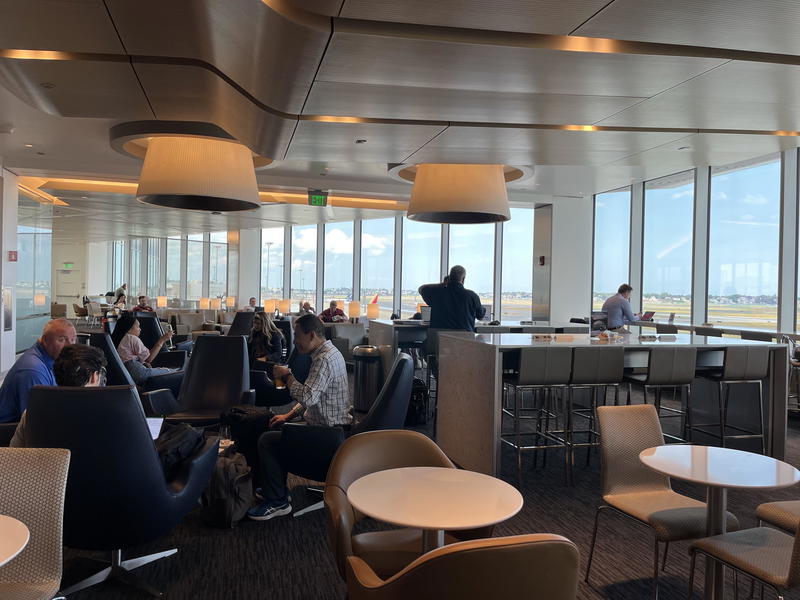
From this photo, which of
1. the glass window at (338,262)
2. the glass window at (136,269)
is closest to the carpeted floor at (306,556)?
the glass window at (338,262)

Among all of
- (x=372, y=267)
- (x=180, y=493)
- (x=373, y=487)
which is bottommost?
(x=180, y=493)

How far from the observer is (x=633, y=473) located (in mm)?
3371

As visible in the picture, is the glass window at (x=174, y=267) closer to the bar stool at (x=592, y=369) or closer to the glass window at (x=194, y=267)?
the glass window at (x=194, y=267)

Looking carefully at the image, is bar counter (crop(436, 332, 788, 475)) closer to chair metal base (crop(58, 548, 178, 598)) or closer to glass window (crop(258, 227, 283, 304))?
chair metal base (crop(58, 548, 178, 598))

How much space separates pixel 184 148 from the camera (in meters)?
6.83

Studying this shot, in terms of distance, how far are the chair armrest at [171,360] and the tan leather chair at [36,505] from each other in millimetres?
5446

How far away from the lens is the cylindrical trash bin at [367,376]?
7.22 meters

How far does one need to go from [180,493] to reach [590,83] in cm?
378

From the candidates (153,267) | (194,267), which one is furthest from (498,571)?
(153,267)

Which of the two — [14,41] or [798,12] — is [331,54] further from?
[798,12]

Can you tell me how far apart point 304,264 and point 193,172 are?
1302 cm

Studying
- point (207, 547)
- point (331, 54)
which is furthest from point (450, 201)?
point (207, 547)

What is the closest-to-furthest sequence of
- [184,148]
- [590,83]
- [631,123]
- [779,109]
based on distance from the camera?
[590,83], [779,109], [631,123], [184,148]

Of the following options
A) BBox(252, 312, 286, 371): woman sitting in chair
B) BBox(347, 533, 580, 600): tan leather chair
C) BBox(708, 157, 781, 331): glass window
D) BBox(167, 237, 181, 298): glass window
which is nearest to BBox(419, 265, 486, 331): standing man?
BBox(252, 312, 286, 371): woman sitting in chair
